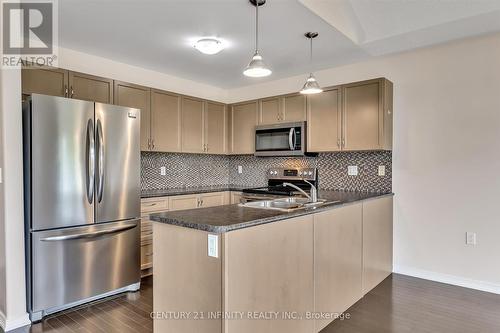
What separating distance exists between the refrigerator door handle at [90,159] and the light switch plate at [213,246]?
5.21 feet

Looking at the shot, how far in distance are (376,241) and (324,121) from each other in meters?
1.50

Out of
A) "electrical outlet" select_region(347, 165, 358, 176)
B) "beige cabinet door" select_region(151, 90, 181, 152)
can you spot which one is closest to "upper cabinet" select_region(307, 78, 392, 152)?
"electrical outlet" select_region(347, 165, 358, 176)

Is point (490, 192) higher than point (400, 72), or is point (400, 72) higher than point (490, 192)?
point (400, 72)

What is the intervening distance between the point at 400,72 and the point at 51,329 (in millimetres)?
4121

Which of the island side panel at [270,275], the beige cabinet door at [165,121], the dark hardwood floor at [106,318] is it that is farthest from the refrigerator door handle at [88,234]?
the island side panel at [270,275]

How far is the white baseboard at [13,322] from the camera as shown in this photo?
7.55 feet

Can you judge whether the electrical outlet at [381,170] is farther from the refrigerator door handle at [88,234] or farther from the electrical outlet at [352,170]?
the refrigerator door handle at [88,234]

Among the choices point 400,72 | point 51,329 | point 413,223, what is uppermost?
point 400,72

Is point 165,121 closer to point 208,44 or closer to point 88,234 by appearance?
point 208,44

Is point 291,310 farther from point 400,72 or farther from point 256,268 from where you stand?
point 400,72

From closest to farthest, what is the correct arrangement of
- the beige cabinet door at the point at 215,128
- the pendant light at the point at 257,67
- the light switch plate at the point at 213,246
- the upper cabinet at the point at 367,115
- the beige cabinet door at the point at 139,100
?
1. the light switch plate at the point at 213,246
2. the pendant light at the point at 257,67
3. the upper cabinet at the point at 367,115
4. the beige cabinet door at the point at 139,100
5. the beige cabinet door at the point at 215,128

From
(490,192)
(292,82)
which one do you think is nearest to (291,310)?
(490,192)

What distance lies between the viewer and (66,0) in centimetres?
235

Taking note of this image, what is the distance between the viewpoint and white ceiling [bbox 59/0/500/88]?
250 centimetres
